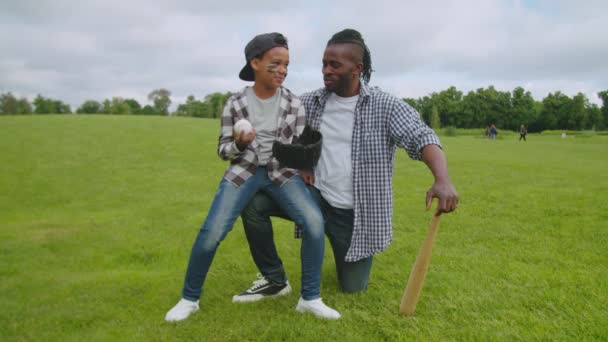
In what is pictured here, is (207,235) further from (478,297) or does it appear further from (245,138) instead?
(478,297)

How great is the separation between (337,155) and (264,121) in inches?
29.7

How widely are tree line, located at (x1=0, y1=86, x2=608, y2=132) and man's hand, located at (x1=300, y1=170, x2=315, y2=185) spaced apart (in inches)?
2809

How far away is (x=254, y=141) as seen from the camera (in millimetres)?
3781

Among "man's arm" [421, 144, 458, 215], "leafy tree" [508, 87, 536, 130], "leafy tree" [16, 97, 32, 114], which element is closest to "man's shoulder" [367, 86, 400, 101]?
"man's arm" [421, 144, 458, 215]

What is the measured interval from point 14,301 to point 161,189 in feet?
24.9

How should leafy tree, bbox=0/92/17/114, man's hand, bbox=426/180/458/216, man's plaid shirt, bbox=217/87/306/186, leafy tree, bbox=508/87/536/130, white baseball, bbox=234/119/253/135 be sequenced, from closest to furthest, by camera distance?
man's hand, bbox=426/180/458/216, white baseball, bbox=234/119/253/135, man's plaid shirt, bbox=217/87/306/186, leafy tree, bbox=508/87/536/130, leafy tree, bbox=0/92/17/114

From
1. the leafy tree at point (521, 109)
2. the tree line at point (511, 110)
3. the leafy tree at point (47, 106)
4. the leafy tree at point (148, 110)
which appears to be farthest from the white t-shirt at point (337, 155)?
the leafy tree at point (148, 110)

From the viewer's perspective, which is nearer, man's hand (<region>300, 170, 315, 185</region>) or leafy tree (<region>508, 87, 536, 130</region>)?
man's hand (<region>300, 170, 315, 185</region>)

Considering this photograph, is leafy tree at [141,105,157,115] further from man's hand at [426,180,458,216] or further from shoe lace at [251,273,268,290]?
man's hand at [426,180,458,216]

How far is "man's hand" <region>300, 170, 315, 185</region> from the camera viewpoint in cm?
401

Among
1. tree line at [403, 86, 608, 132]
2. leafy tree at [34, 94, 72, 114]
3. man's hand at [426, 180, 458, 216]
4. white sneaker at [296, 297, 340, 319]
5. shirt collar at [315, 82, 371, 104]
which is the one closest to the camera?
man's hand at [426, 180, 458, 216]

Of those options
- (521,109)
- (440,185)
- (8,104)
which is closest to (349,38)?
(440,185)

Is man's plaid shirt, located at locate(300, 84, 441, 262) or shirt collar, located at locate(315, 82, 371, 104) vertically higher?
shirt collar, located at locate(315, 82, 371, 104)

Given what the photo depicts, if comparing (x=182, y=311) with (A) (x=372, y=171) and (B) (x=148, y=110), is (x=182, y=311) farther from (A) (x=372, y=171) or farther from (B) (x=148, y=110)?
(B) (x=148, y=110)
